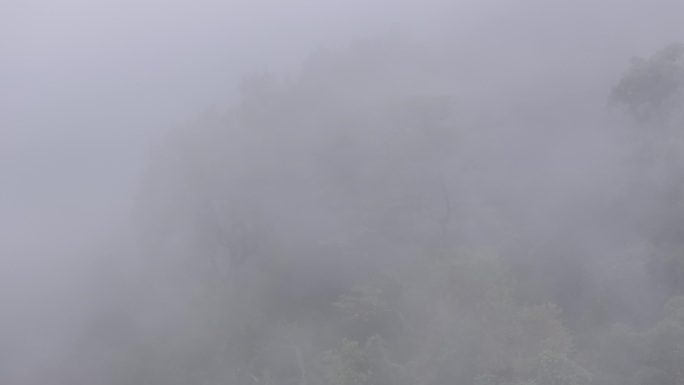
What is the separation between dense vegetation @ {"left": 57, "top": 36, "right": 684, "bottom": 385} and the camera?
42.8 feet

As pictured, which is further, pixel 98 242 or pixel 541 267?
pixel 98 242

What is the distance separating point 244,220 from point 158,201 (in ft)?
6.39

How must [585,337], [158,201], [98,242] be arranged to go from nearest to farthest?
[585,337]
[158,201]
[98,242]

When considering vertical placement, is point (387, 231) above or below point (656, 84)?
below

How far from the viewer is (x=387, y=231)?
15938 mm

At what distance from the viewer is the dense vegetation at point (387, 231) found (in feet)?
42.8

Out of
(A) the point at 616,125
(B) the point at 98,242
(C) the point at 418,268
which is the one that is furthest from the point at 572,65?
(B) the point at 98,242

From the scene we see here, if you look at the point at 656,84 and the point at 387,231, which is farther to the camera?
the point at 656,84

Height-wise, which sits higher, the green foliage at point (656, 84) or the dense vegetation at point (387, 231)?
the green foliage at point (656, 84)

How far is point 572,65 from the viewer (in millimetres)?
20266

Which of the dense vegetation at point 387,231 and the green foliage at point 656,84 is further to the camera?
the green foliage at point 656,84

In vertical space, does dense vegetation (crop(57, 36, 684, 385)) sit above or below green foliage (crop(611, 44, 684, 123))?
below

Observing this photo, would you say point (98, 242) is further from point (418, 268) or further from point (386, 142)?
point (418, 268)

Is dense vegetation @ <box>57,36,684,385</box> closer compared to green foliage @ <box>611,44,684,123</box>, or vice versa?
dense vegetation @ <box>57,36,684,385</box>
